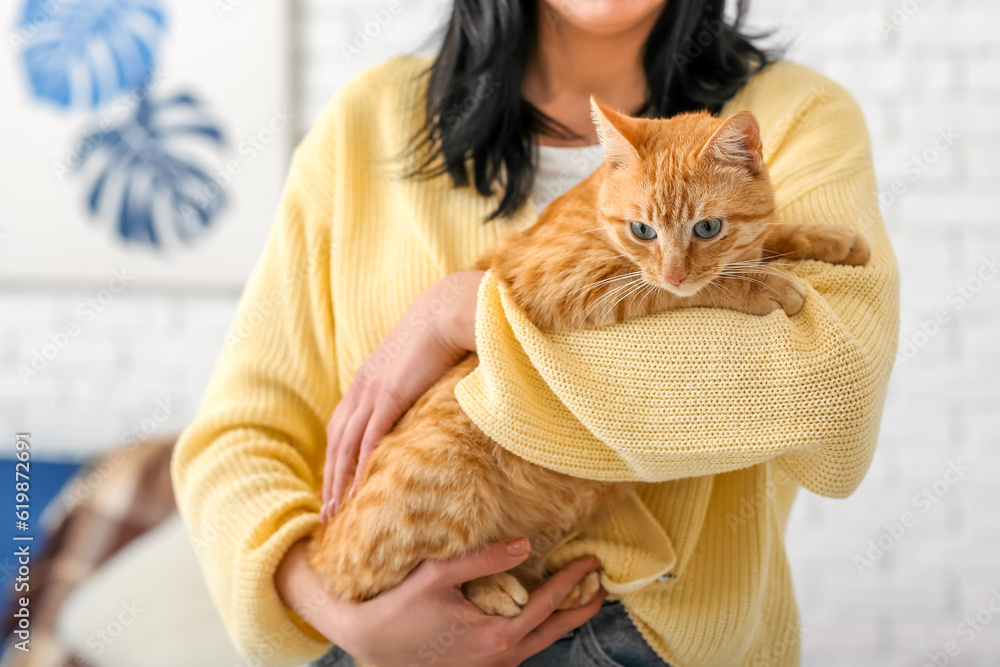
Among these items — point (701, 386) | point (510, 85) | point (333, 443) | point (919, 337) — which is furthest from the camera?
point (919, 337)

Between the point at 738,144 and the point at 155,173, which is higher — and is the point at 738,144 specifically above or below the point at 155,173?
above

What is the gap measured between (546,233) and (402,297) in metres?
0.24

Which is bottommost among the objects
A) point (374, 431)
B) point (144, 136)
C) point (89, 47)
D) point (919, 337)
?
point (919, 337)

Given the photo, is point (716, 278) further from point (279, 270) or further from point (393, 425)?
point (279, 270)

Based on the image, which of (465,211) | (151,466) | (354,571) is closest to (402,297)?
(465,211)

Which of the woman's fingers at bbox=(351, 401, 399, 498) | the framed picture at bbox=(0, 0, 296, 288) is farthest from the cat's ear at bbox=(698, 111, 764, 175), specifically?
the framed picture at bbox=(0, 0, 296, 288)

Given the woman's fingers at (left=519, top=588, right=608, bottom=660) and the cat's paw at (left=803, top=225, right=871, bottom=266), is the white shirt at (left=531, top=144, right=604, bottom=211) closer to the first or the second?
the cat's paw at (left=803, top=225, right=871, bottom=266)

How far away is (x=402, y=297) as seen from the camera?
3.44 feet

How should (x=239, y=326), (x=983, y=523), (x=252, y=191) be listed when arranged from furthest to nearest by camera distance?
(x=252, y=191)
(x=983, y=523)
(x=239, y=326)

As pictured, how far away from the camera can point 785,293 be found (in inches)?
32.2

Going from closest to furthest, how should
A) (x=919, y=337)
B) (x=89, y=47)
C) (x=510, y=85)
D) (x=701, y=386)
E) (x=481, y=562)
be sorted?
1. (x=701, y=386)
2. (x=481, y=562)
3. (x=510, y=85)
4. (x=919, y=337)
5. (x=89, y=47)

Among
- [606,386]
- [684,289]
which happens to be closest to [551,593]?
[606,386]

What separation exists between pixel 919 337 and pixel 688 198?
1513 mm

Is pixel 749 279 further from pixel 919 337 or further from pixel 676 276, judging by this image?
pixel 919 337
